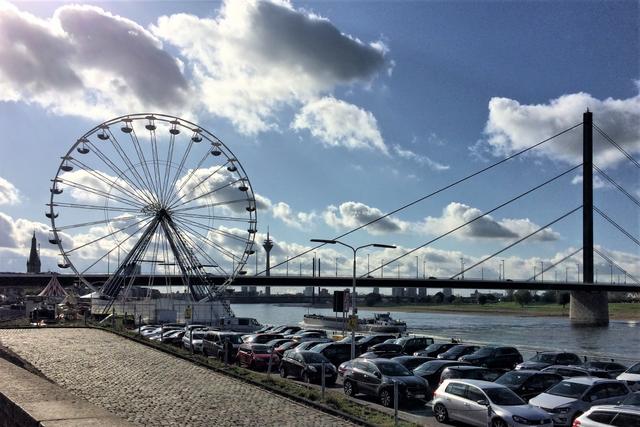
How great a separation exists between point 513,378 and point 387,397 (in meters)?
4.39

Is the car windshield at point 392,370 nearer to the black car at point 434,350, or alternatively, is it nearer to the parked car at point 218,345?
the parked car at point 218,345

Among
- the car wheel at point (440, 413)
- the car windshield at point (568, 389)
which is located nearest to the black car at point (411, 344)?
the car windshield at point (568, 389)

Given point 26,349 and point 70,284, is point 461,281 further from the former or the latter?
point 26,349

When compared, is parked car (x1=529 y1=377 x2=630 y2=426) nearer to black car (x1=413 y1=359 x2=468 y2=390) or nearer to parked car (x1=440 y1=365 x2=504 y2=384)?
parked car (x1=440 y1=365 x2=504 y2=384)

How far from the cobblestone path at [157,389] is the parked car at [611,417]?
567 cm

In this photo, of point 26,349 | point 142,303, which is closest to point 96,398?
point 26,349

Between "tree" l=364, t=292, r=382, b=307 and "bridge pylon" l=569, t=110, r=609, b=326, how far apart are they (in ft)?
247

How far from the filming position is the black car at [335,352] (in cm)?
3095

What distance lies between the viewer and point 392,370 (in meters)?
22.5

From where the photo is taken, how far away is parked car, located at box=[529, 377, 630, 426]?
60.2 feet

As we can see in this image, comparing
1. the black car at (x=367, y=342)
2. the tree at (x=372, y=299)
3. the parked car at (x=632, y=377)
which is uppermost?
the parked car at (x=632, y=377)

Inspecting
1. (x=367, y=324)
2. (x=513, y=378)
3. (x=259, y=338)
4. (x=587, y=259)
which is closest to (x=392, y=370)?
(x=513, y=378)

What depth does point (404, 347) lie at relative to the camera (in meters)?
38.3

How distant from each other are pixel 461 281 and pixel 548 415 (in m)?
95.8
